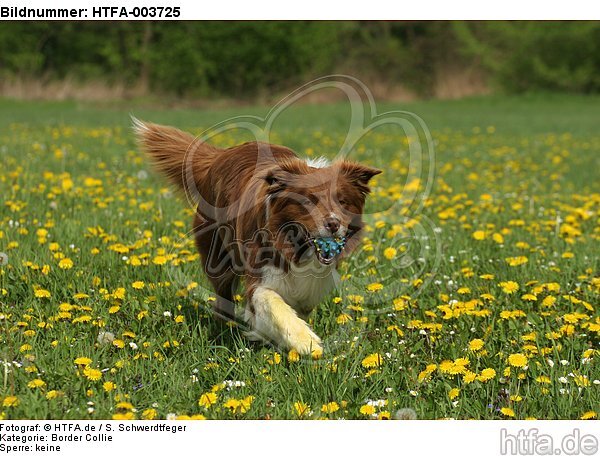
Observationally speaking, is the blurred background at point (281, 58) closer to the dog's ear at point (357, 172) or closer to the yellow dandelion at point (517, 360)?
the dog's ear at point (357, 172)

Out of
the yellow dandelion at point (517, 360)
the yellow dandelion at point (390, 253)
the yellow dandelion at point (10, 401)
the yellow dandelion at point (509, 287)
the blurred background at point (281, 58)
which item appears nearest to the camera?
the yellow dandelion at point (10, 401)

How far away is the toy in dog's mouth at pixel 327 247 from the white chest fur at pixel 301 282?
0.17 metres

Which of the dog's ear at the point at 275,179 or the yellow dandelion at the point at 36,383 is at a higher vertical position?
the dog's ear at the point at 275,179

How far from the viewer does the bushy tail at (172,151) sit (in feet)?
15.8

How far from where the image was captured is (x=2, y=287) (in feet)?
14.0

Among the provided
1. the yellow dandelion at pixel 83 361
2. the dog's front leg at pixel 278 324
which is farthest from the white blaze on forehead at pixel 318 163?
the yellow dandelion at pixel 83 361

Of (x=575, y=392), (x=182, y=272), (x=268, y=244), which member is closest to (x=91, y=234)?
(x=182, y=272)

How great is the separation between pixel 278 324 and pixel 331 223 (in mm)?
572

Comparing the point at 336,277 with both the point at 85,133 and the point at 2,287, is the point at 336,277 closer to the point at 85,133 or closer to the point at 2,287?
the point at 2,287

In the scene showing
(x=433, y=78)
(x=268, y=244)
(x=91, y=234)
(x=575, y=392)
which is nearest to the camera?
(x=575, y=392)

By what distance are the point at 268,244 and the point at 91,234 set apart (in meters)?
1.94

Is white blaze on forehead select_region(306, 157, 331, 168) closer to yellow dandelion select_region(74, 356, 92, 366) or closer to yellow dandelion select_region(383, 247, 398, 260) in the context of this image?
yellow dandelion select_region(383, 247, 398, 260)

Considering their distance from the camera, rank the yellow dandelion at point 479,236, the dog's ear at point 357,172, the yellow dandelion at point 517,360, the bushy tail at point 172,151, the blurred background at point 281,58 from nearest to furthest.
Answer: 1. the yellow dandelion at point 517,360
2. the dog's ear at point 357,172
3. the bushy tail at point 172,151
4. the yellow dandelion at point 479,236
5. the blurred background at point 281,58

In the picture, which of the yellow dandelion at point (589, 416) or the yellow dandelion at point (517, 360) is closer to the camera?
the yellow dandelion at point (589, 416)
